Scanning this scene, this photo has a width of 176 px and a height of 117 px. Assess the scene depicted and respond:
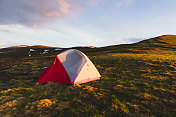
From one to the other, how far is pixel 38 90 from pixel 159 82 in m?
9.51

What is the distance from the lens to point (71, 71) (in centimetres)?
756

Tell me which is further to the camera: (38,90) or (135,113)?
(38,90)

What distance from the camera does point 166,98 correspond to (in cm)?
545

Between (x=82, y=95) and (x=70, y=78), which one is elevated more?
(x=70, y=78)

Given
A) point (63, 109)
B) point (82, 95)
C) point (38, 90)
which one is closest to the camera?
point (63, 109)

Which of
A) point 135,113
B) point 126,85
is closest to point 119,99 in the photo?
point 135,113

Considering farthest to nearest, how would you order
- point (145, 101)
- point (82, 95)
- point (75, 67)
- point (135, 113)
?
point (75, 67) → point (82, 95) → point (145, 101) → point (135, 113)

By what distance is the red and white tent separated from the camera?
293 inches

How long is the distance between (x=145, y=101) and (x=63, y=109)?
450 cm

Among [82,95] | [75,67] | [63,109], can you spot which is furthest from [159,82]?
[63,109]

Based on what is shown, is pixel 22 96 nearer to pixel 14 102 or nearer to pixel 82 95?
pixel 14 102

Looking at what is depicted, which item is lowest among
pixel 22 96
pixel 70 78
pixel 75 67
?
pixel 22 96

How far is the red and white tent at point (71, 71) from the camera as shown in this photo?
7449 millimetres

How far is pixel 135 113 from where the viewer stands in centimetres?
430
